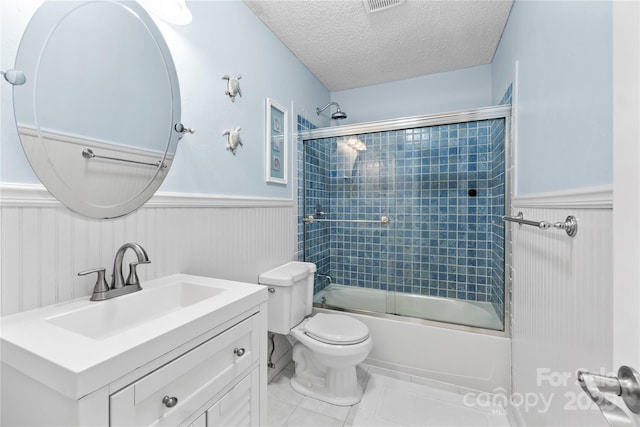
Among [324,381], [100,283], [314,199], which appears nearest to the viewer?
[100,283]

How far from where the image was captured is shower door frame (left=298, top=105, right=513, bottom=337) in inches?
68.1

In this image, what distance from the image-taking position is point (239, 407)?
2.96 ft

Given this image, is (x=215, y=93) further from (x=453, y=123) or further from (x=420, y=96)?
(x=420, y=96)

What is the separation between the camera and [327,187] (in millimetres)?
2607

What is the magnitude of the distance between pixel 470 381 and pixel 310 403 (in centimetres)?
101

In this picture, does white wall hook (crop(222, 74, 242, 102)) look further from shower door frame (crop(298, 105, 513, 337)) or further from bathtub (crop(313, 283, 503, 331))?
bathtub (crop(313, 283, 503, 331))

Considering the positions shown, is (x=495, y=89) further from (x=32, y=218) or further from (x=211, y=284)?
(x=32, y=218)

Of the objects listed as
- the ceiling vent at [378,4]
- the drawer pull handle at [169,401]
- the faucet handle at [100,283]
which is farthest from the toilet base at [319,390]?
the ceiling vent at [378,4]

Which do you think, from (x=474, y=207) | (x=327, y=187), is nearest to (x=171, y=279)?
(x=327, y=187)

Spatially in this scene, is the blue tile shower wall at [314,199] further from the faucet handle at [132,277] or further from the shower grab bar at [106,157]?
the faucet handle at [132,277]

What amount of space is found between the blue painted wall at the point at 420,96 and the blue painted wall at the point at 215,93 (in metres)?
1.05

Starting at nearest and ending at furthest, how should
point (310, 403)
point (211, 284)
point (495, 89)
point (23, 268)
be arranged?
point (23, 268) < point (211, 284) < point (310, 403) < point (495, 89)

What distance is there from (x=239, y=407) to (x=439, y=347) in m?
1.41

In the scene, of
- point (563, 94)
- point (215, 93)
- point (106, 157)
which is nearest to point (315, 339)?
point (106, 157)
